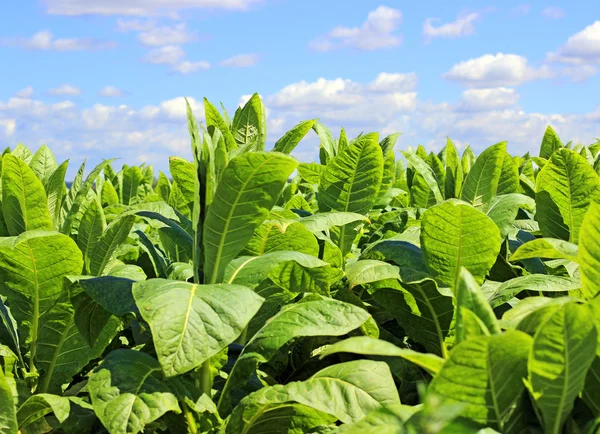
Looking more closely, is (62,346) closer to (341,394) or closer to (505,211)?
(341,394)

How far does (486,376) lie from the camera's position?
1.72 m

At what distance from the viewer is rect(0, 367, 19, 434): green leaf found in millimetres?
2344

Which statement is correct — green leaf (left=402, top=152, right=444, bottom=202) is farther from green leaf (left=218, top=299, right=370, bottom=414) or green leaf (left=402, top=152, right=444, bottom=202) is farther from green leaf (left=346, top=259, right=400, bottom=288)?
green leaf (left=218, top=299, right=370, bottom=414)

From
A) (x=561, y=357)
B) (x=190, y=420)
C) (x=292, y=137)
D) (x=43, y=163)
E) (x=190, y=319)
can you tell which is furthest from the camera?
(x=43, y=163)

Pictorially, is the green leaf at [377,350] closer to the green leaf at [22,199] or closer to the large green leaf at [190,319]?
the large green leaf at [190,319]

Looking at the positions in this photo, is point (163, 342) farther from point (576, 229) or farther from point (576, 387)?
point (576, 229)

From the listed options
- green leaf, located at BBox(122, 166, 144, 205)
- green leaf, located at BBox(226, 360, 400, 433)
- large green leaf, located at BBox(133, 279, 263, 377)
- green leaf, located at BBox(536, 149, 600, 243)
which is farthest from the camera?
green leaf, located at BBox(122, 166, 144, 205)

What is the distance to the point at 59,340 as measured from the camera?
274cm

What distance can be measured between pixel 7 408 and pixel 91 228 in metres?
0.76

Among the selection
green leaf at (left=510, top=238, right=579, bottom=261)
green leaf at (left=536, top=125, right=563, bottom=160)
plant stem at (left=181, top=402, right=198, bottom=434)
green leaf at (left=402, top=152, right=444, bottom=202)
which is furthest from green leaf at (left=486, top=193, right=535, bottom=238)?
green leaf at (left=536, top=125, right=563, bottom=160)

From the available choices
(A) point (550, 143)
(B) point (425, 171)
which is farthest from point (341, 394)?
(A) point (550, 143)

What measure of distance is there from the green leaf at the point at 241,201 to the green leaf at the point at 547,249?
810 millimetres

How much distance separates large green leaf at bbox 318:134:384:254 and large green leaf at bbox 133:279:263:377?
46.6 inches

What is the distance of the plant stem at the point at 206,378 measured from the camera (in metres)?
2.38
